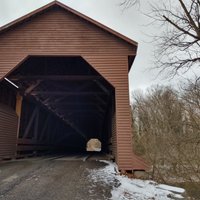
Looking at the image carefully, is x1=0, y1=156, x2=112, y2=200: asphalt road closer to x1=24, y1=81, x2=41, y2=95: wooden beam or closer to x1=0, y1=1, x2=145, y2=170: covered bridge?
x1=0, y1=1, x2=145, y2=170: covered bridge

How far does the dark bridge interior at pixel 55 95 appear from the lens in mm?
12195

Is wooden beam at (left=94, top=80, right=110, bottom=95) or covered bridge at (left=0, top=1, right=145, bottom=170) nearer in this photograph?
covered bridge at (left=0, top=1, right=145, bottom=170)

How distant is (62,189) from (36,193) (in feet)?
2.15

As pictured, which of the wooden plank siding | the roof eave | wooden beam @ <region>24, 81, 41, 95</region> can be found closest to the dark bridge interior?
wooden beam @ <region>24, 81, 41, 95</region>

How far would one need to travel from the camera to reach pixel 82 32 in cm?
1030

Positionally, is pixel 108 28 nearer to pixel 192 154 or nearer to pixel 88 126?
pixel 192 154

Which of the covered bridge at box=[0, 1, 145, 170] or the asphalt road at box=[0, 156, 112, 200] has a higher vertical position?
the covered bridge at box=[0, 1, 145, 170]

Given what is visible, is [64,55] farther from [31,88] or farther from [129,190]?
[129,190]

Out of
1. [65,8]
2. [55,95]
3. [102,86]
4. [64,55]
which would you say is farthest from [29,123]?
[65,8]

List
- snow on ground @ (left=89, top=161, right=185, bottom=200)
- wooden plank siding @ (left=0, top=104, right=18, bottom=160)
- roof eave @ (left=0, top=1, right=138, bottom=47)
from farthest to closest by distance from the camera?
1. wooden plank siding @ (left=0, top=104, right=18, bottom=160)
2. roof eave @ (left=0, top=1, right=138, bottom=47)
3. snow on ground @ (left=89, top=161, right=185, bottom=200)

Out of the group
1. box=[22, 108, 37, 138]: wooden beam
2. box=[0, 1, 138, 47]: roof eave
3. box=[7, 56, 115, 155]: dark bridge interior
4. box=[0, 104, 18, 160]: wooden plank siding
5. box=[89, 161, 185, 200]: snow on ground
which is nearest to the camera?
box=[89, 161, 185, 200]: snow on ground

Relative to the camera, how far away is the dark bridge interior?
40.0 ft

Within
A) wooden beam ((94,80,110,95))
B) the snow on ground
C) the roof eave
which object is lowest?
the snow on ground

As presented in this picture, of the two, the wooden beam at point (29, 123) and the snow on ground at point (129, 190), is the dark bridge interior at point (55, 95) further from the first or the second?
the snow on ground at point (129, 190)
